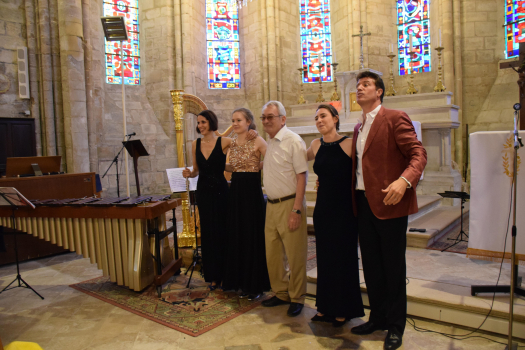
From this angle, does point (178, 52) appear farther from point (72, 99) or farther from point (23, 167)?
point (23, 167)

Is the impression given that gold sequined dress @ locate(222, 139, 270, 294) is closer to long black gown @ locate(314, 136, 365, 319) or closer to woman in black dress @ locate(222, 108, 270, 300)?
woman in black dress @ locate(222, 108, 270, 300)

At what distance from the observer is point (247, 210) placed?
333cm

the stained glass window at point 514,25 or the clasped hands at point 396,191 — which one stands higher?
the stained glass window at point 514,25

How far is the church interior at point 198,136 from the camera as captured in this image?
111 inches

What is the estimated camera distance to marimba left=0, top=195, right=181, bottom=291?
3.60m

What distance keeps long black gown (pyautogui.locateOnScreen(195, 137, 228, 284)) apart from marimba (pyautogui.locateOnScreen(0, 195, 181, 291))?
1.47 feet

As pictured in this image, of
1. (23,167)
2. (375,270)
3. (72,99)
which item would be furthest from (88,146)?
(375,270)

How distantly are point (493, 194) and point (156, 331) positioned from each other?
2721 millimetres

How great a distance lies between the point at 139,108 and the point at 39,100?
2.55m

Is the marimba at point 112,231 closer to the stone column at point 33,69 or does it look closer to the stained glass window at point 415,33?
the stone column at point 33,69

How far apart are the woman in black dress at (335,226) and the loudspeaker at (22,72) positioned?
752 centimetres

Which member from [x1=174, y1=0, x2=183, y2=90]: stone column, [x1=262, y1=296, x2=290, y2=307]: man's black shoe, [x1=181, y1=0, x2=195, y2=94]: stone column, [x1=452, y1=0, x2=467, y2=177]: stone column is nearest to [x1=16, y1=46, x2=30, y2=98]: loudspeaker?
[x1=174, y1=0, x2=183, y2=90]: stone column

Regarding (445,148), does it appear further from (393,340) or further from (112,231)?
(112,231)

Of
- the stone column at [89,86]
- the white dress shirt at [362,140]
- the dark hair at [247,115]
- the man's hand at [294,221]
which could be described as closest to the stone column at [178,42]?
the stone column at [89,86]
